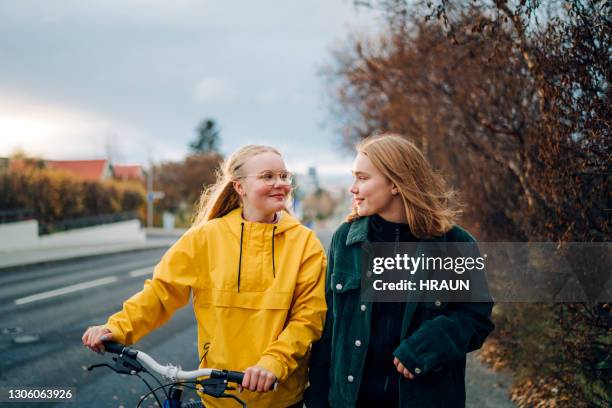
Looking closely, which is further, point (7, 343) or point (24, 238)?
point (24, 238)

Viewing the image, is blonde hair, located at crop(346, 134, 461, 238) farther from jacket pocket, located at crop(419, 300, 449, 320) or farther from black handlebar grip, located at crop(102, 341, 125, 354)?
black handlebar grip, located at crop(102, 341, 125, 354)

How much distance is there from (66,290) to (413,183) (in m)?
10.5

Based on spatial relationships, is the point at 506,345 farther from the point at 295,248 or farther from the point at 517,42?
the point at 295,248

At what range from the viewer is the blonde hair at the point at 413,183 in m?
2.37

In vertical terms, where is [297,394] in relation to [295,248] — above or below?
below

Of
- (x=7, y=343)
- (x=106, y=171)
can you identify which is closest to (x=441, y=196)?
(x=7, y=343)

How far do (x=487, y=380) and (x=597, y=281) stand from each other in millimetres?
2046

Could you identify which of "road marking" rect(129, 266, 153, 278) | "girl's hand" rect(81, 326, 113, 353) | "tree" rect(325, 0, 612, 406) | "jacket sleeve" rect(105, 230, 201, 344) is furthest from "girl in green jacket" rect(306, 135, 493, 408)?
"road marking" rect(129, 266, 153, 278)

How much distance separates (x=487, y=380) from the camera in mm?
5195

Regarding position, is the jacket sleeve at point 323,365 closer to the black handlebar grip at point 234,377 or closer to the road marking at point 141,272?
the black handlebar grip at point 234,377

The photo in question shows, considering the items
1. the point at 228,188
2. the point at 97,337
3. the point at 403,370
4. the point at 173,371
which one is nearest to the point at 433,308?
the point at 403,370

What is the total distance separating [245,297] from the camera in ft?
7.77

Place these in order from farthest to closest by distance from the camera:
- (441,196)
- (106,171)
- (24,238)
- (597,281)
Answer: (106,171) < (24,238) < (597,281) < (441,196)

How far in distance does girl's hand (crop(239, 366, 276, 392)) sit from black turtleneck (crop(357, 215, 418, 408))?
1.63 ft
